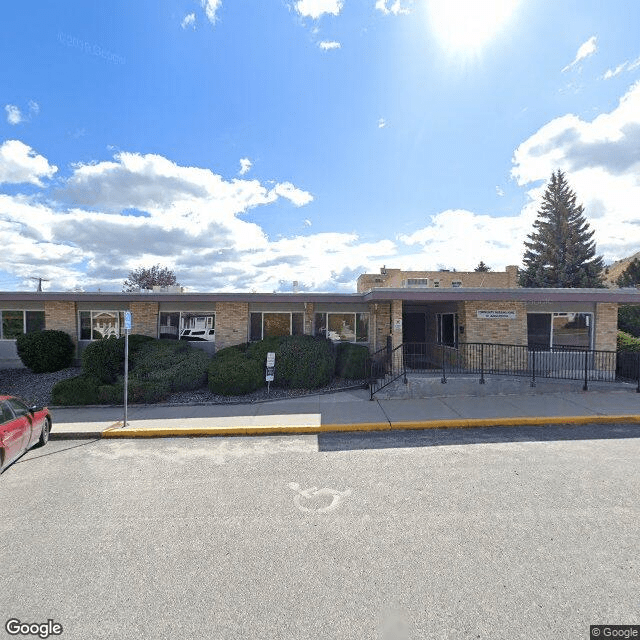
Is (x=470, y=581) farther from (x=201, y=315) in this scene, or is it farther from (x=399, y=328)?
(x=201, y=315)

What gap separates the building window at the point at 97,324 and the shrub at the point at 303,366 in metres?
7.72

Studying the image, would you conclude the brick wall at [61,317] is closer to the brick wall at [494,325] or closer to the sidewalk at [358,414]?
the sidewalk at [358,414]

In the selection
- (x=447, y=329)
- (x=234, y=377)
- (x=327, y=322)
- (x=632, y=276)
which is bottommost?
(x=234, y=377)

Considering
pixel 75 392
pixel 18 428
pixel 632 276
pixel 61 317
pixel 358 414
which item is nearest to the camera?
pixel 18 428

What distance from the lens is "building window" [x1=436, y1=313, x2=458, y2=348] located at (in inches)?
517

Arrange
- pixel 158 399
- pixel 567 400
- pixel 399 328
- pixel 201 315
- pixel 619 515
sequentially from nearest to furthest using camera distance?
pixel 619 515 < pixel 567 400 < pixel 158 399 < pixel 399 328 < pixel 201 315

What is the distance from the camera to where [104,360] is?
1080 centimetres

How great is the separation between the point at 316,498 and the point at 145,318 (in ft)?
39.0

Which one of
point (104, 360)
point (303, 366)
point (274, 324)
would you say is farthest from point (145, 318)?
point (303, 366)

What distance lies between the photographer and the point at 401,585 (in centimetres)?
306

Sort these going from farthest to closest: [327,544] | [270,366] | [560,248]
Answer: [560,248]
[270,366]
[327,544]

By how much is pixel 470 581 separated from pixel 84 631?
3156 millimetres

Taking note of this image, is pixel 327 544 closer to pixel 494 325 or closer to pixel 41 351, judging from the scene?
pixel 494 325

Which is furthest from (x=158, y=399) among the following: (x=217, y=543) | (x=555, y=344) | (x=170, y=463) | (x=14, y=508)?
(x=555, y=344)
